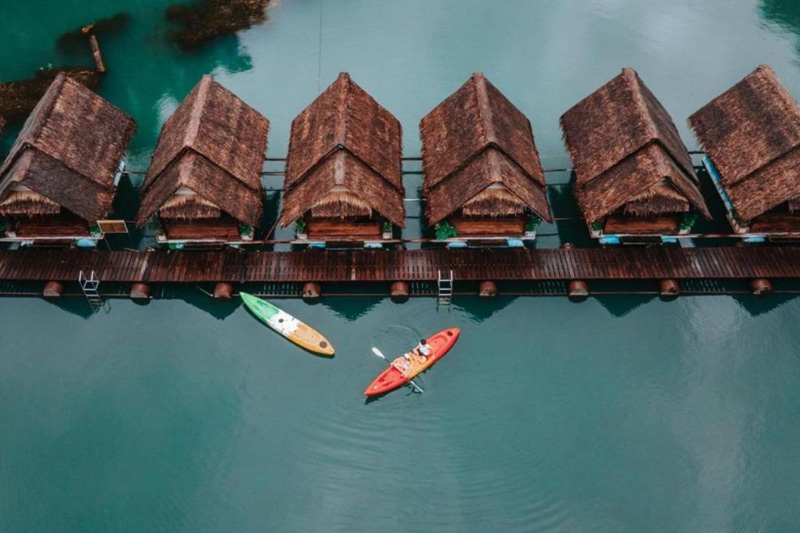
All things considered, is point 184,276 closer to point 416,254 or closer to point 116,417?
point 116,417

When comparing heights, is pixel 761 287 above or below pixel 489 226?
below

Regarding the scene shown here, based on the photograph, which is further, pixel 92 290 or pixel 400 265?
pixel 400 265

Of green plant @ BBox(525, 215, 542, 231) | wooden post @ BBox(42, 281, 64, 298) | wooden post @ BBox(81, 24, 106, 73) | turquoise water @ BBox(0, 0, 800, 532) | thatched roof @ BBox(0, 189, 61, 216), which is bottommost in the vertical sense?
turquoise water @ BBox(0, 0, 800, 532)

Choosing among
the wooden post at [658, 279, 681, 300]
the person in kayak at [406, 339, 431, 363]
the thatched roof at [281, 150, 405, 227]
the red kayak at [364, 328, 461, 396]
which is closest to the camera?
the red kayak at [364, 328, 461, 396]

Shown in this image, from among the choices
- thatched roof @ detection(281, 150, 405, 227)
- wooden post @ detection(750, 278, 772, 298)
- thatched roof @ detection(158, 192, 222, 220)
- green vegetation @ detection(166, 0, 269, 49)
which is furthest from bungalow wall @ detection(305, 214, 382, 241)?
green vegetation @ detection(166, 0, 269, 49)

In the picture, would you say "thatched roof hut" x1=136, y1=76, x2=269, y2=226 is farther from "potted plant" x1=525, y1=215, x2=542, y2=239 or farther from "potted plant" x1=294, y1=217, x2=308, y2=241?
"potted plant" x1=525, y1=215, x2=542, y2=239

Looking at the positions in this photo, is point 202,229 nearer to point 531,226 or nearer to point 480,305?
point 480,305

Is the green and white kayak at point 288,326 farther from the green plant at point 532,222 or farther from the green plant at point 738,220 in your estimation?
the green plant at point 738,220

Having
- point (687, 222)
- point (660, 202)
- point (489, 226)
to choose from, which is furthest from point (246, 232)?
point (687, 222)
